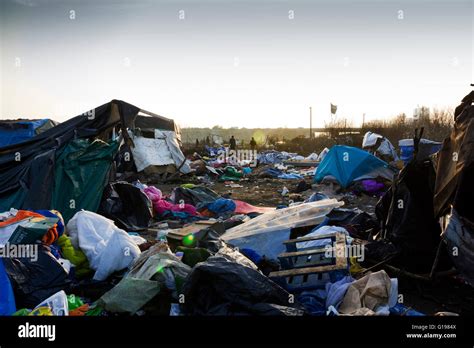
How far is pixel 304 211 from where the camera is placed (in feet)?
19.7

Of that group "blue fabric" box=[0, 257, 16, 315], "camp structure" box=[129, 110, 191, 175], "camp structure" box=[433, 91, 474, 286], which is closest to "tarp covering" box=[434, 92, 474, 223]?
"camp structure" box=[433, 91, 474, 286]

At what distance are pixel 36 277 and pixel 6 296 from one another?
361 mm

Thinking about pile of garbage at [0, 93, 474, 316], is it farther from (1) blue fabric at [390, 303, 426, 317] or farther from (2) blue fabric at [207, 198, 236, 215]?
(2) blue fabric at [207, 198, 236, 215]

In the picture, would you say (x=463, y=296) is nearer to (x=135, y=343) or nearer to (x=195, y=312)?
(x=195, y=312)

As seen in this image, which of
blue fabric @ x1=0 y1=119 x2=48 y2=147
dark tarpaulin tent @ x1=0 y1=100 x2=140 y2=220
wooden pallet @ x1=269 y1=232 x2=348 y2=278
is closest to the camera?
wooden pallet @ x1=269 y1=232 x2=348 y2=278

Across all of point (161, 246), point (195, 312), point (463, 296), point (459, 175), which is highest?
point (459, 175)

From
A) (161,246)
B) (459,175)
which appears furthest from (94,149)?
(459,175)

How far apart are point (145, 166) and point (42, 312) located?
384 inches

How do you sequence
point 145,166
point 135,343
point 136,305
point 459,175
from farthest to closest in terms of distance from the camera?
point 145,166, point 459,175, point 136,305, point 135,343

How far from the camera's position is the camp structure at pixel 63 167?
669 centimetres

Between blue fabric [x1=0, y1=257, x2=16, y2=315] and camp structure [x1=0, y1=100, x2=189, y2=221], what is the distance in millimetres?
3266

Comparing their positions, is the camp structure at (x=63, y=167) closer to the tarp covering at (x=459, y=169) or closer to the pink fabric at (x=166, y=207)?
the pink fabric at (x=166, y=207)

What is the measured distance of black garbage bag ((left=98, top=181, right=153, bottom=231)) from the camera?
7082 millimetres

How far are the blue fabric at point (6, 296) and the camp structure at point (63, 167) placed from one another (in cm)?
327
